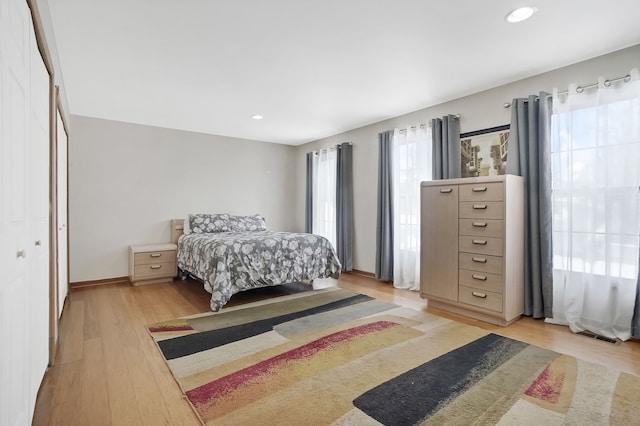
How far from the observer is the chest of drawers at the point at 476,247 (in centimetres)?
273

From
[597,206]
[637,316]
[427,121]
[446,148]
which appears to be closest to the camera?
[637,316]

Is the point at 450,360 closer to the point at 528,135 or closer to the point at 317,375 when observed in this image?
the point at 317,375

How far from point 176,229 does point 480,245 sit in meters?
4.08

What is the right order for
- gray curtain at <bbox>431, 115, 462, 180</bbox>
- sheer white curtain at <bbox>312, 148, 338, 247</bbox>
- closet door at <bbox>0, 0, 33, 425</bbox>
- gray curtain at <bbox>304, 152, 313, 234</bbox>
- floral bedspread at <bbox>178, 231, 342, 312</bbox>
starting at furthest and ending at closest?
gray curtain at <bbox>304, 152, 313, 234</bbox> → sheer white curtain at <bbox>312, 148, 338, 247</bbox> → gray curtain at <bbox>431, 115, 462, 180</bbox> → floral bedspread at <bbox>178, 231, 342, 312</bbox> → closet door at <bbox>0, 0, 33, 425</bbox>

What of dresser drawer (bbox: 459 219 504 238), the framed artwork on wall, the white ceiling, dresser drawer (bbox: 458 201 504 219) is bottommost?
dresser drawer (bbox: 459 219 504 238)

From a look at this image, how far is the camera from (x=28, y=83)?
1.42 metres

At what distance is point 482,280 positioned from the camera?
2.84m

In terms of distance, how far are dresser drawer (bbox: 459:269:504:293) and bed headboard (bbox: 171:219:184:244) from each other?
12.7 feet

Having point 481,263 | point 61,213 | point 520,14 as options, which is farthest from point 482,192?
point 61,213

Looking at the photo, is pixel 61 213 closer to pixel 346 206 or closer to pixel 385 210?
pixel 346 206

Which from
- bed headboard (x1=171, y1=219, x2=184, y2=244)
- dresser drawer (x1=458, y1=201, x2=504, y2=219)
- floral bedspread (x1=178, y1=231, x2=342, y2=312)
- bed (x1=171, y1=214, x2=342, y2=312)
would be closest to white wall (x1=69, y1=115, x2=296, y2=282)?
bed headboard (x1=171, y1=219, x2=184, y2=244)

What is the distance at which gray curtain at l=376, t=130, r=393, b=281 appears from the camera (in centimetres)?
427

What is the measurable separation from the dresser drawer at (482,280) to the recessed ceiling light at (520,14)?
6.44ft

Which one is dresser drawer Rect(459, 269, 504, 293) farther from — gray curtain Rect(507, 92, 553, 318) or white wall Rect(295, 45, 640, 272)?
white wall Rect(295, 45, 640, 272)
